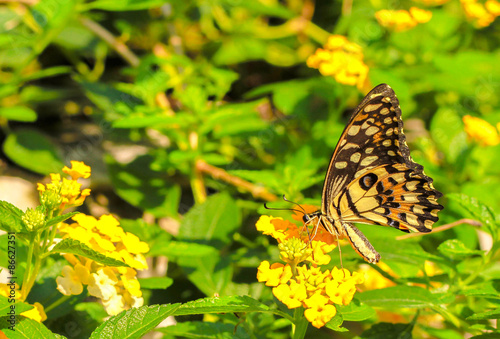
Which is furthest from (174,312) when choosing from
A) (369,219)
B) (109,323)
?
(369,219)

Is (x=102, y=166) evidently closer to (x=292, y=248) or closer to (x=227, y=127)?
(x=227, y=127)

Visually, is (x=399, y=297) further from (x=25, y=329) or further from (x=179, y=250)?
(x=25, y=329)

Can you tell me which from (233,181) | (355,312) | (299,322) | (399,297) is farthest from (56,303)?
(233,181)

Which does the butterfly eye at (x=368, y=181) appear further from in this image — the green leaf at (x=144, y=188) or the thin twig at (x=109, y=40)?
the thin twig at (x=109, y=40)

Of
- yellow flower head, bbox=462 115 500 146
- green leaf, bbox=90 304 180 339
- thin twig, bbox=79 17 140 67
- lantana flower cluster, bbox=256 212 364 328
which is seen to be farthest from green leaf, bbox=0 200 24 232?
yellow flower head, bbox=462 115 500 146

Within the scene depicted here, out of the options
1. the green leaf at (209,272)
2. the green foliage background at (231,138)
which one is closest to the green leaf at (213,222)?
the green foliage background at (231,138)

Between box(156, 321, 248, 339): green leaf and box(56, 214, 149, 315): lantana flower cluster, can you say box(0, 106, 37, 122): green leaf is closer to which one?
box(56, 214, 149, 315): lantana flower cluster
